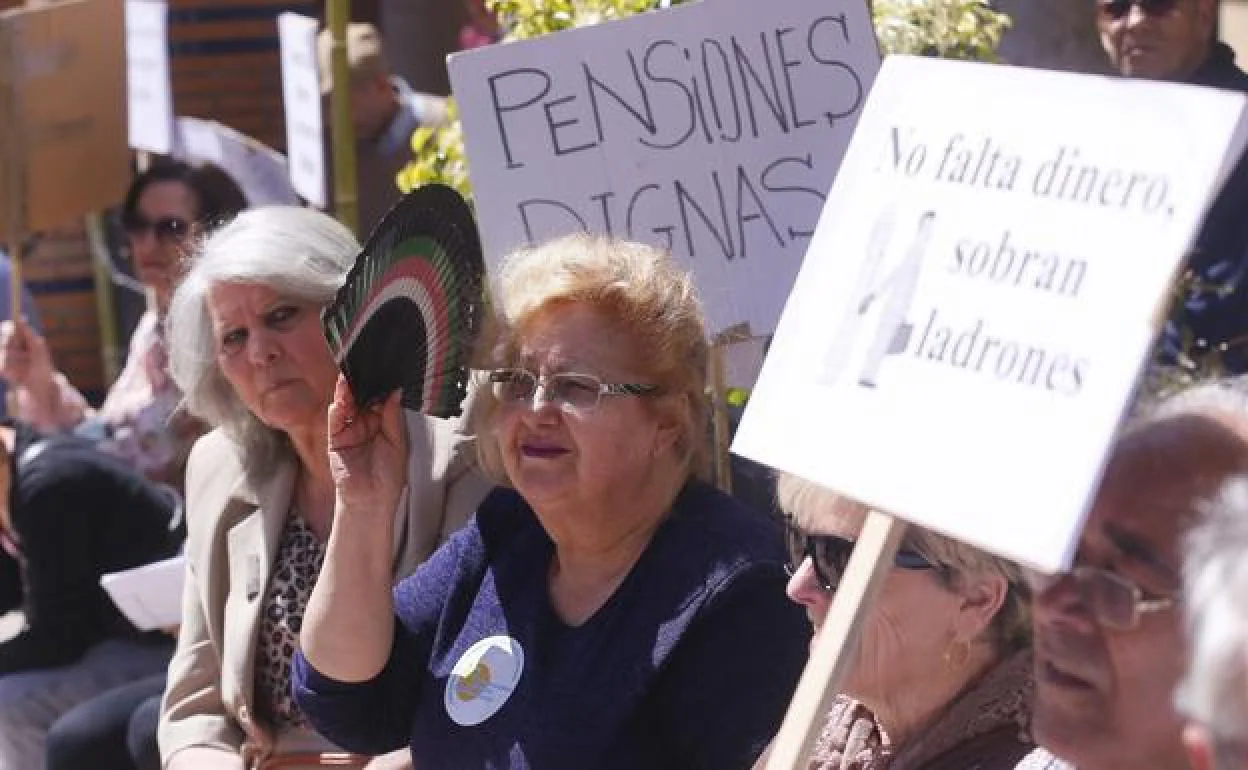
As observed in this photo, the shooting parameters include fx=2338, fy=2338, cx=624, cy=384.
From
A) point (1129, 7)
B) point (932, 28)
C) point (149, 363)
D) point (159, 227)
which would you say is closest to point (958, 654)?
point (932, 28)

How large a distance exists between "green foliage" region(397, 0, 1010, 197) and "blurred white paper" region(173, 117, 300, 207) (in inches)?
73.0

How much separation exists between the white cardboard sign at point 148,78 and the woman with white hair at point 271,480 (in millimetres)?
2444

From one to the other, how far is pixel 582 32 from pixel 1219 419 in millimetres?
Result: 1650

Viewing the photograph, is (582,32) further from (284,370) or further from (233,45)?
(233,45)

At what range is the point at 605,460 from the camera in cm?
334

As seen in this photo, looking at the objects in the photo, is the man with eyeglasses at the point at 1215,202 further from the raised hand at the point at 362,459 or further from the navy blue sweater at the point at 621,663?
the raised hand at the point at 362,459

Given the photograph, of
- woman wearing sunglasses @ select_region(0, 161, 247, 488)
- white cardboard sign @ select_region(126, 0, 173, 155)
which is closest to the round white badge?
woman wearing sunglasses @ select_region(0, 161, 247, 488)

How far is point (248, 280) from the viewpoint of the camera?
4.10m

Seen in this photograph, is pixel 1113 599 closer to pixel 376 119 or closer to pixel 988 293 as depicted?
pixel 988 293

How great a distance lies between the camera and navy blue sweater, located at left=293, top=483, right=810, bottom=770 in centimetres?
319

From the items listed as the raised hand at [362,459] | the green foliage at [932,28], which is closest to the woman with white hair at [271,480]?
the raised hand at [362,459]

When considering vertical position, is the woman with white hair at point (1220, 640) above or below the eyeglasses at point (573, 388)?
below

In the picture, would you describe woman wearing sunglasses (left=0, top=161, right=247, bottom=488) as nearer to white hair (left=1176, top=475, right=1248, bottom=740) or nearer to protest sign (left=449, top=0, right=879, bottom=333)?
protest sign (left=449, top=0, right=879, bottom=333)

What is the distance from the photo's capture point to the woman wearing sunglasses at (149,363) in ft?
19.6
